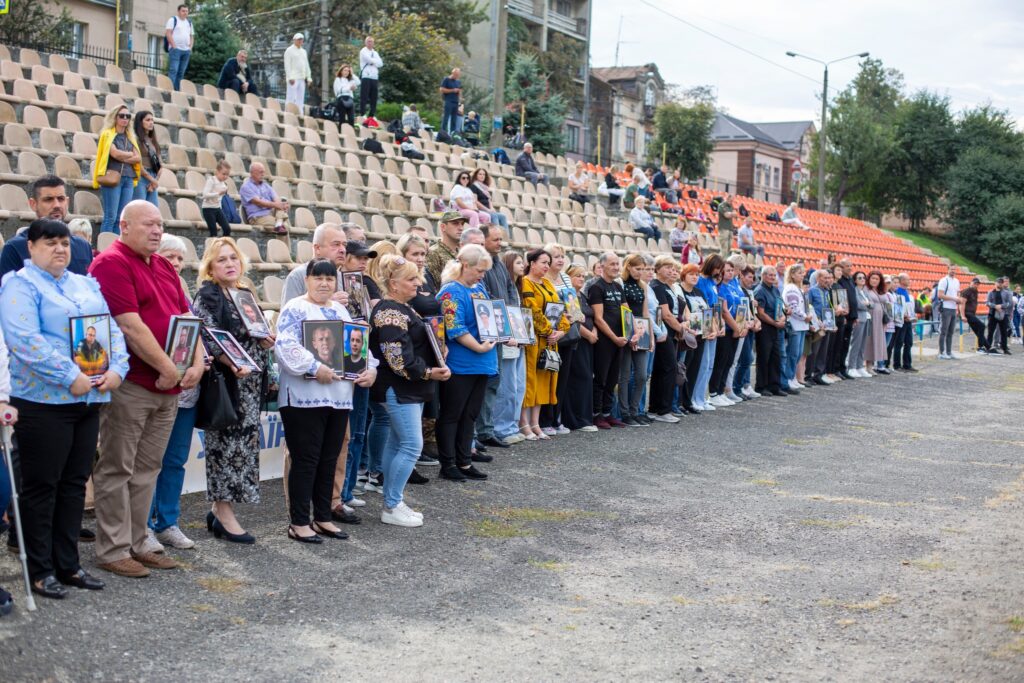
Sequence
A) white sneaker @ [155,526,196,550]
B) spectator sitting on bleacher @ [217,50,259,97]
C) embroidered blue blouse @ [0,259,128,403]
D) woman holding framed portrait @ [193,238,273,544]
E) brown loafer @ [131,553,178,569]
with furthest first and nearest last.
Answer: spectator sitting on bleacher @ [217,50,259,97], woman holding framed portrait @ [193,238,273,544], white sneaker @ [155,526,196,550], brown loafer @ [131,553,178,569], embroidered blue blouse @ [0,259,128,403]

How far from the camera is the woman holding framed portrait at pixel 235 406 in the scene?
6371 mm

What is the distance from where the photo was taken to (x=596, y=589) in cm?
586

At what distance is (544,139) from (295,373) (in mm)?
37002

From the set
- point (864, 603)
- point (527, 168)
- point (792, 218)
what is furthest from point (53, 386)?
point (792, 218)

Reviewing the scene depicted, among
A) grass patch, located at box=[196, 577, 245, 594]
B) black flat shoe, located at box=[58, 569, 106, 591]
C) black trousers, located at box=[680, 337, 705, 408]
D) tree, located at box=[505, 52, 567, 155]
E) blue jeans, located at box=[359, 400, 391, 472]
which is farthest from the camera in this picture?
tree, located at box=[505, 52, 567, 155]

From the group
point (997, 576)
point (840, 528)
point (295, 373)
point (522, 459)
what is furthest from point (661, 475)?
point (295, 373)

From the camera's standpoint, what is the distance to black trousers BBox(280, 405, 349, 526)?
648 centimetres

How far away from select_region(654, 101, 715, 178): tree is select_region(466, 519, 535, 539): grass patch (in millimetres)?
51144

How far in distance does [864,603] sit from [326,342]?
335cm

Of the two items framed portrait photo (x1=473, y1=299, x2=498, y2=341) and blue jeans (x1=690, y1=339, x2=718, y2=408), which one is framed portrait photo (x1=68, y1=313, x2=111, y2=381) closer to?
framed portrait photo (x1=473, y1=299, x2=498, y2=341)


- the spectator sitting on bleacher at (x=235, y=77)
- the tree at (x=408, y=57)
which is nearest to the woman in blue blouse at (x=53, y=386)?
the spectator sitting on bleacher at (x=235, y=77)

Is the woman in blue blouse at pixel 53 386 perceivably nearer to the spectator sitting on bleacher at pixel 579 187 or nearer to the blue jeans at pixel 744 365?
the blue jeans at pixel 744 365

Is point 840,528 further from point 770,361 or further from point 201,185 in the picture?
point 201,185

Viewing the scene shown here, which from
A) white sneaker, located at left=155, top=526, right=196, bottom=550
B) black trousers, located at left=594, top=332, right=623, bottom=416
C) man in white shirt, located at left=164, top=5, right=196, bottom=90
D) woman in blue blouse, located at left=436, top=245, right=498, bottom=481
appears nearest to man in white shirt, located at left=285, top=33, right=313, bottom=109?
man in white shirt, located at left=164, top=5, right=196, bottom=90
